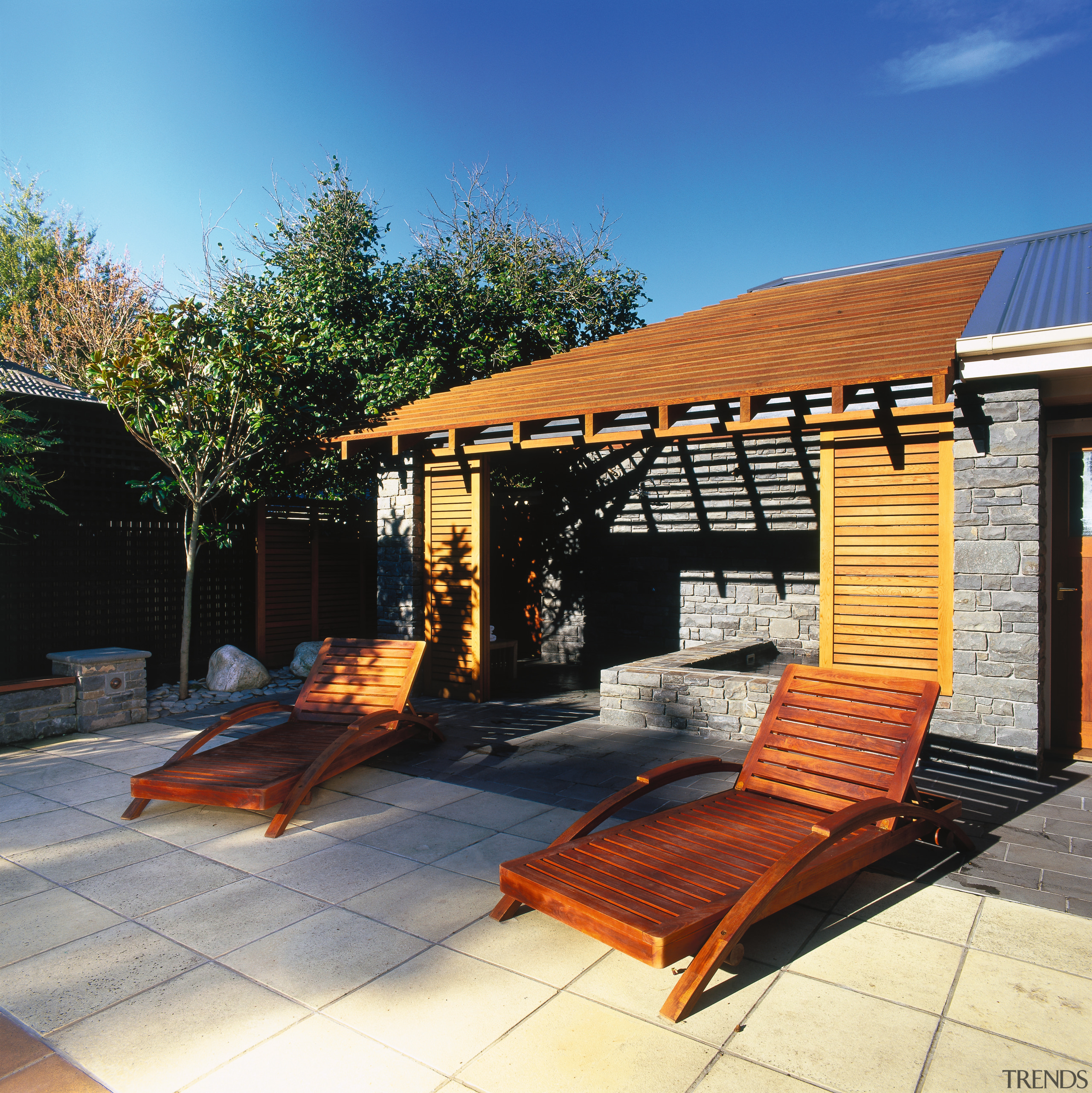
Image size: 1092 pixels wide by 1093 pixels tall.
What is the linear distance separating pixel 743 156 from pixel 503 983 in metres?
21.3

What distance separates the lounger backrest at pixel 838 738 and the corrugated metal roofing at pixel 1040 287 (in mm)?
3054

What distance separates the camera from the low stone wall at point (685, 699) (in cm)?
675

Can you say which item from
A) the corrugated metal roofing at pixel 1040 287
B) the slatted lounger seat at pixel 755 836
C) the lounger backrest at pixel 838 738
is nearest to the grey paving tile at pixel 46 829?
the slatted lounger seat at pixel 755 836

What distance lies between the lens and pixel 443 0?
1389 cm

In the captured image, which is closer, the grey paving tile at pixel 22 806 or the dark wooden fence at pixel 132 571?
the grey paving tile at pixel 22 806

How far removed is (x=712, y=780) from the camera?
5598 mm

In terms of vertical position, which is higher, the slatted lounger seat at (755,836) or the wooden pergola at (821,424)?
the wooden pergola at (821,424)

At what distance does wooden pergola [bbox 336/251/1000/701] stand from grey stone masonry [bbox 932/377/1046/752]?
134 millimetres

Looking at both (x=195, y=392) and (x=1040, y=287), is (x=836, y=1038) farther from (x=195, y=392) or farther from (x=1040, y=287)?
(x=195, y=392)

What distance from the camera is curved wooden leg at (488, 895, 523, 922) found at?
3.37m

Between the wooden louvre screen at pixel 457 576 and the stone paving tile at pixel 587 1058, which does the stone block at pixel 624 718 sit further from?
the stone paving tile at pixel 587 1058

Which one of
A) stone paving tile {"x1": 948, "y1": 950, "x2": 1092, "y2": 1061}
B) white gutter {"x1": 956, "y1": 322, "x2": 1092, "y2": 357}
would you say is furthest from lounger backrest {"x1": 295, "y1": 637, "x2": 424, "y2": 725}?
white gutter {"x1": 956, "y1": 322, "x2": 1092, "y2": 357}

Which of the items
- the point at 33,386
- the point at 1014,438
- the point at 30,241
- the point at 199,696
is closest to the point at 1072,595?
the point at 1014,438

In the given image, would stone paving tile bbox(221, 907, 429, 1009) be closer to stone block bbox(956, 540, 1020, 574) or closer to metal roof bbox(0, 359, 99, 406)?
stone block bbox(956, 540, 1020, 574)
